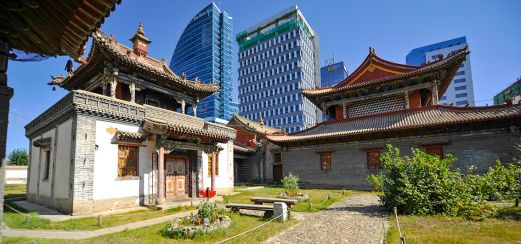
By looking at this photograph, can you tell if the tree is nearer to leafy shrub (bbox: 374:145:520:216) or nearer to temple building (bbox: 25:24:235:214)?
temple building (bbox: 25:24:235:214)

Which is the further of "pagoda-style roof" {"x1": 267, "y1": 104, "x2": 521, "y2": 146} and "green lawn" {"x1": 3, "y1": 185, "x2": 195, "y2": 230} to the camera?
"pagoda-style roof" {"x1": 267, "y1": 104, "x2": 521, "y2": 146}

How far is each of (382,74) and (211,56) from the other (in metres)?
72.3

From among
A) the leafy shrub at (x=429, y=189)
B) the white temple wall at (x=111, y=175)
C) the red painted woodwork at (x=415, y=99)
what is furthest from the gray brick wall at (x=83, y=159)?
the red painted woodwork at (x=415, y=99)

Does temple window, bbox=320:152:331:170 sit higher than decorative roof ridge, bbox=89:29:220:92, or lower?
lower

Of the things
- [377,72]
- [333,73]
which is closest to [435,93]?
[377,72]

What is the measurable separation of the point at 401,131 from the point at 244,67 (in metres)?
73.2

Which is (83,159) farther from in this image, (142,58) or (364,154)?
(364,154)

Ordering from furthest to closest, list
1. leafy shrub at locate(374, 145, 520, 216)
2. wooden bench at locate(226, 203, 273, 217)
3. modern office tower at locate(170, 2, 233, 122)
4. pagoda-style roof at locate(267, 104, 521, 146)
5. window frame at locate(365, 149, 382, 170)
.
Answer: modern office tower at locate(170, 2, 233, 122) < window frame at locate(365, 149, 382, 170) < pagoda-style roof at locate(267, 104, 521, 146) < wooden bench at locate(226, 203, 273, 217) < leafy shrub at locate(374, 145, 520, 216)

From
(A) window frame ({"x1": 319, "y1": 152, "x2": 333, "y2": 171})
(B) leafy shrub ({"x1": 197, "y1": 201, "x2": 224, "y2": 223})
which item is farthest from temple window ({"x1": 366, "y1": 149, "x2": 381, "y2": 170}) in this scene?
(B) leafy shrub ({"x1": 197, "y1": 201, "x2": 224, "y2": 223})

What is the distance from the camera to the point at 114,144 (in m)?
12.2

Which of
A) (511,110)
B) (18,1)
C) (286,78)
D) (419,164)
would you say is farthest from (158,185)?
(286,78)

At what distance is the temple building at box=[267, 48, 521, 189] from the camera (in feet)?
51.0

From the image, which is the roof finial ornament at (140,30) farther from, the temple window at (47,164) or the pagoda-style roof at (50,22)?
the pagoda-style roof at (50,22)

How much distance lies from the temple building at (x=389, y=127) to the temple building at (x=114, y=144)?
25.4 ft
